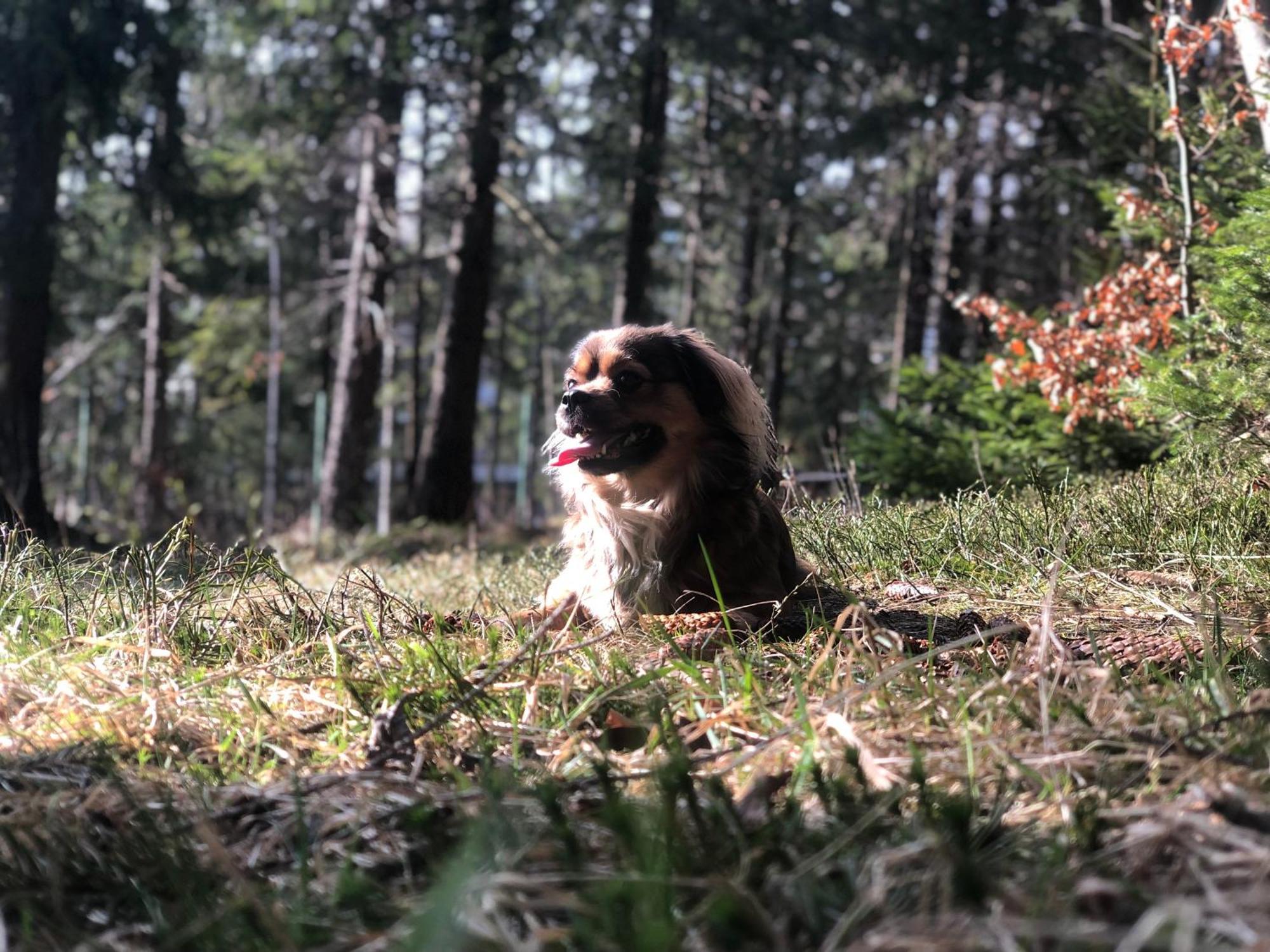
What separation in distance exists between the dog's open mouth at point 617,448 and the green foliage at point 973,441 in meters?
2.69

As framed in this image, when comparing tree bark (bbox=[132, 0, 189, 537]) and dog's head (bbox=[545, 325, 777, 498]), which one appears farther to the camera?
tree bark (bbox=[132, 0, 189, 537])

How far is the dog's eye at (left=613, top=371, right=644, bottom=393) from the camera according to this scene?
15.1ft

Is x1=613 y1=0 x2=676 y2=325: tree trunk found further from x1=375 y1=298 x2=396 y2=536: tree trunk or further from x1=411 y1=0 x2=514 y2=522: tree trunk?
x1=375 y1=298 x2=396 y2=536: tree trunk

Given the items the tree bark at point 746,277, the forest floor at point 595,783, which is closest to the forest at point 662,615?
the forest floor at point 595,783

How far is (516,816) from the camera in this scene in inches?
73.7

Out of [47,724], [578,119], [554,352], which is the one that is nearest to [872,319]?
[578,119]

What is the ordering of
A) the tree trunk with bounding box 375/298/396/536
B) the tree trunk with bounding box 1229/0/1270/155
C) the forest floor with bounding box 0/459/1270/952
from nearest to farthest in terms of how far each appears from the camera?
the forest floor with bounding box 0/459/1270/952, the tree trunk with bounding box 1229/0/1270/155, the tree trunk with bounding box 375/298/396/536

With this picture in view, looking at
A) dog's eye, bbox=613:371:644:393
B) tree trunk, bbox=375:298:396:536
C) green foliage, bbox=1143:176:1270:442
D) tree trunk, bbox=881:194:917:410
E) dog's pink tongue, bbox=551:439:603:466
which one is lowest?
tree trunk, bbox=375:298:396:536

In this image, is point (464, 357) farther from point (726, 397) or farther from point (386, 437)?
point (386, 437)

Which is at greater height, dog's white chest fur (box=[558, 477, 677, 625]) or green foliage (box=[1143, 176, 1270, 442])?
green foliage (box=[1143, 176, 1270, 442])

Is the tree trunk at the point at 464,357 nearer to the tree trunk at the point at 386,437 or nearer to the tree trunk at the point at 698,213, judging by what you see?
the tree trunk at the point at 386,437

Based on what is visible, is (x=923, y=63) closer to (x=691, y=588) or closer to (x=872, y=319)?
(x=872, y=319)

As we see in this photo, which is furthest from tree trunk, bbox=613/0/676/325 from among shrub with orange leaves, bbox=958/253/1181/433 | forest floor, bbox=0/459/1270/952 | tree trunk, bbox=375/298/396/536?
forest floor, bbox=0/459/1270/952

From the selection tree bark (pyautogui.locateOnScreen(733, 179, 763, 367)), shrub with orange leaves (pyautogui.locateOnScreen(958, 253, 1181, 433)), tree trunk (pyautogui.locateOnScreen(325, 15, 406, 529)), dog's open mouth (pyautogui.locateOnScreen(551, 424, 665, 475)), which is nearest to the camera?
dog's open mouth (pyautogui.locateOnScreen(551, 424, 665, 475))
